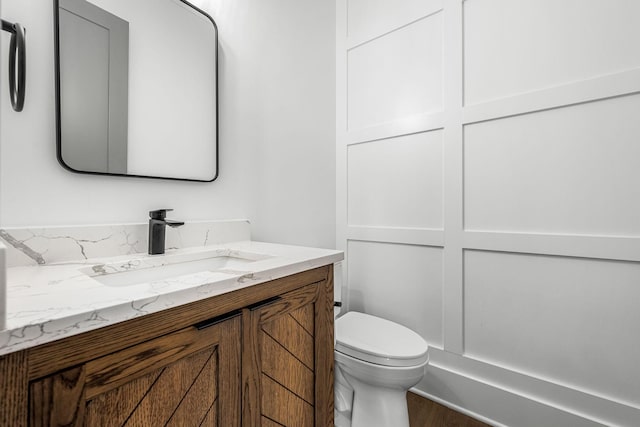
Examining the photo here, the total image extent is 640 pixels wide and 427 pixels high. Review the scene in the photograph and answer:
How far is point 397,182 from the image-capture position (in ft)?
5.97

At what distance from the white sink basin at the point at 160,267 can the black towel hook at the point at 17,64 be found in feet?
1.60

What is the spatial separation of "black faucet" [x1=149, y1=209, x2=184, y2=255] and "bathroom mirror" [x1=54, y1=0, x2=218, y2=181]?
19 cm

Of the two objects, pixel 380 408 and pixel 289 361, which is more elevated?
pixel 289 361

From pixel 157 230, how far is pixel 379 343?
1007mm

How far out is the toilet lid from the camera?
122cm

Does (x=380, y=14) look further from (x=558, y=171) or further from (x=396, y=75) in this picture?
(x=558, y=171)

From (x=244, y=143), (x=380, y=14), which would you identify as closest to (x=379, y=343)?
(x=244, y=143)

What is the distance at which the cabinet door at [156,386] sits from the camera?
1.66 feet

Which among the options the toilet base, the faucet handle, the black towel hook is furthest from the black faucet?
the toilet base

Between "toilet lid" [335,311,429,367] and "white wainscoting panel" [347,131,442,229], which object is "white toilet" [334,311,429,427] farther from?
"white wainscoting panel" [347,131,442,229]

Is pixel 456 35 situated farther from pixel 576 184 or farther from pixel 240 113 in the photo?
pixel 240 113

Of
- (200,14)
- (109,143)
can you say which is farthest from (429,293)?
(200,14)

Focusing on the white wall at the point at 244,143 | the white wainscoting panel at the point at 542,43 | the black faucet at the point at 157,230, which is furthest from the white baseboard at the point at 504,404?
→ the black faucet at the point at 157,230

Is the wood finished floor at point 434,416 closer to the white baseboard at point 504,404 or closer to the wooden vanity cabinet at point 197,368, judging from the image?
the white baseboard at point 504,404
